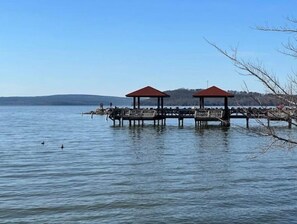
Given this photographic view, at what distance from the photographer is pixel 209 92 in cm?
4925

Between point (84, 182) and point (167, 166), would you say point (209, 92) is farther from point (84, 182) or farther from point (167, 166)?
point (84, 182)

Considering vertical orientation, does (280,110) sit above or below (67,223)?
above

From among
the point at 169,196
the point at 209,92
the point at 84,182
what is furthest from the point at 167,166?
the point at 209,92

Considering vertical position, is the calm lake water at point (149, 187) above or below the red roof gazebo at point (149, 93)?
below

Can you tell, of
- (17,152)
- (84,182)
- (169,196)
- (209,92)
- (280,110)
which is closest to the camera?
(280,110)

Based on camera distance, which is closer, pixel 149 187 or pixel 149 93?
pixel 149 187

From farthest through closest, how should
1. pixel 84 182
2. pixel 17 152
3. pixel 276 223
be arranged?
pixel 17 152, pixel 84 182, pixel 276 223

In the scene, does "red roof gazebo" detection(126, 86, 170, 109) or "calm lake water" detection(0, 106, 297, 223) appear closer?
"calm lake water" detection(0, 106, 297, 223)

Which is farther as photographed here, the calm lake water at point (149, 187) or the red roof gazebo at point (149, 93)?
the red roof gazebo at point (149, 93)

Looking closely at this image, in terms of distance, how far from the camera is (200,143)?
31.9 meters

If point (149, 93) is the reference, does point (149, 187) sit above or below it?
below

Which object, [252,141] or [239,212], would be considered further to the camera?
[252,141]

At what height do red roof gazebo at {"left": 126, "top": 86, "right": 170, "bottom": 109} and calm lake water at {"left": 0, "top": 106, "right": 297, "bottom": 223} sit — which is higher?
red roof gazebo at {"left": 126, "top": 86, "right": 170, "bottom": 109}

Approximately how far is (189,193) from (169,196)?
702 mm
